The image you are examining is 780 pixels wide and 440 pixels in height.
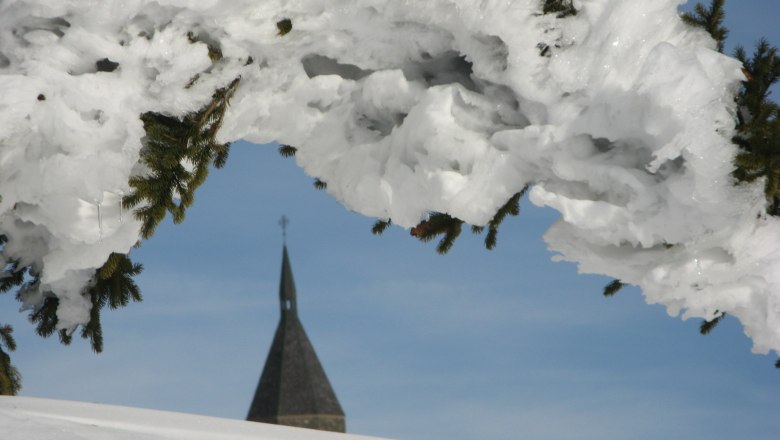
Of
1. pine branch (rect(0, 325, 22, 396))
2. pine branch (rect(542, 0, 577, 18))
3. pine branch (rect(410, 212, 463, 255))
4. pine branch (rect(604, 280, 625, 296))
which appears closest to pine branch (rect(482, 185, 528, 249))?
pine branch (rect(410, 212, 463, 255))

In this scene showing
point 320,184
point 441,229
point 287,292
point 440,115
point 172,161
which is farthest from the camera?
point 287,292

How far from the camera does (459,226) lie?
5.38 metres

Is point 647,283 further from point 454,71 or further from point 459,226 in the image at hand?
point 454,71

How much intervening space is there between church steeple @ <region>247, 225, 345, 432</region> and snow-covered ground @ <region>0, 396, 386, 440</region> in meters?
45.7

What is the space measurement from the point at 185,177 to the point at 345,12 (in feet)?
3.92

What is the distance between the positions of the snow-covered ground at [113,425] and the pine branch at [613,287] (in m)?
1.54

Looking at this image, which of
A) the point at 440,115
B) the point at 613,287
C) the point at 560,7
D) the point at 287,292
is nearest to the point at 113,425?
the point at 440,115

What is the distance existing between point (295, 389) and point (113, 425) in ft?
159

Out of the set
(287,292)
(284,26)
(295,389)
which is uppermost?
(284,26)

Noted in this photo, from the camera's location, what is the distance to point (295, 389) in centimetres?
5222

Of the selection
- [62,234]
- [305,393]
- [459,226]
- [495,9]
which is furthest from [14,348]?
[305,393]

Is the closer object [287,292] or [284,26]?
[284,26]

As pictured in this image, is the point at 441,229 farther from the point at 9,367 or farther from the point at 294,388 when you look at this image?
the point at 294,388

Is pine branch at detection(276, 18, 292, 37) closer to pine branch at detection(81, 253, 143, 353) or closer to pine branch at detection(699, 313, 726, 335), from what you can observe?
pine branch at detection(81, 253, 143, 353)
